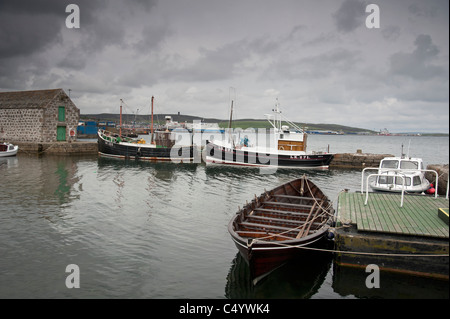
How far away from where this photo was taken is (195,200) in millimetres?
18125

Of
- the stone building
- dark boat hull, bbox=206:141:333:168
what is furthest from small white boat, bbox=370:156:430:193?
the stone building

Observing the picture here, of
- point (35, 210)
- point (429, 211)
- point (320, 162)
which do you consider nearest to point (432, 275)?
point (429, 211)

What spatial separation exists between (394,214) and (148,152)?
33.1m

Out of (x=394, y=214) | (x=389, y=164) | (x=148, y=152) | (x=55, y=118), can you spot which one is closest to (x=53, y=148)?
(x=55, y=118)

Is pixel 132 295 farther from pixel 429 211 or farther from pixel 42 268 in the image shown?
pixel 429 211

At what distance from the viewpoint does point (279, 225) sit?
10266 millimetres

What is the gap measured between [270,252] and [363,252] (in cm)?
250

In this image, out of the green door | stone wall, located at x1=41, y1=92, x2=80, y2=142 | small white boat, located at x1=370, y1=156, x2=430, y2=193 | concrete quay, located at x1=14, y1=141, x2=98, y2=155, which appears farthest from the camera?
the green door

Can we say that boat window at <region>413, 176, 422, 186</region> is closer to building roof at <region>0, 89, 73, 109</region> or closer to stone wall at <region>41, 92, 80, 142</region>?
stone wall at <region>41, 92, 80, 142</region>

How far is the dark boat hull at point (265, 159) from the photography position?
34.8 meters

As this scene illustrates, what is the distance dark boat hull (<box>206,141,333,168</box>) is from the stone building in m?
22.0

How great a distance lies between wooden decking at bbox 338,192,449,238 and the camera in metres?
8.19

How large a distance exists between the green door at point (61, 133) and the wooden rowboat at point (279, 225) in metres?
38.9
